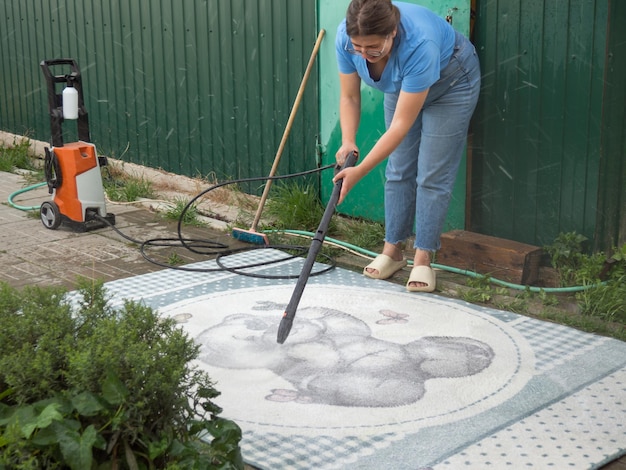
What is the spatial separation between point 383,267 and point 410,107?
40.6 inches

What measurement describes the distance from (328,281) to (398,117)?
3.51 ft

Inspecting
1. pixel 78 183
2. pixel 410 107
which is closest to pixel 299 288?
pixel 410 107

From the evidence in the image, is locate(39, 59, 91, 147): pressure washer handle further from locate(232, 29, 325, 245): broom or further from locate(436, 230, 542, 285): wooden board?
locate(436, 230, 542, 285): wooden board

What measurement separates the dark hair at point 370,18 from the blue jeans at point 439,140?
0.65 metres

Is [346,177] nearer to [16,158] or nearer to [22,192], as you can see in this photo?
[22,192]

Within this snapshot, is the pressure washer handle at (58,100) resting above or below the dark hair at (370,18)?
below

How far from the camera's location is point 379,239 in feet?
17.7

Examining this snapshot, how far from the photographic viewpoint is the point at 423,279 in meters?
4.49

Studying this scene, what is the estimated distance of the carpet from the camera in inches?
111

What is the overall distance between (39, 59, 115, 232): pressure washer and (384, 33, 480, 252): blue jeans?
2052 mm

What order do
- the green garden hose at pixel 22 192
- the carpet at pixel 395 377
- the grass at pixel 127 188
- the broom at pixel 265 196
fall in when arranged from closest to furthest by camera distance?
the carpet at pixel 395 377, the broom at pixel 265 196, the green garden hose at pixel 22 192, the grass at pixel 127 188

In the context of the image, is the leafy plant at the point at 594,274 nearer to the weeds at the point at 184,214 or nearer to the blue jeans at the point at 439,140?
the blue jeans at the point at 439,140

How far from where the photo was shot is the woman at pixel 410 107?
12.8ft

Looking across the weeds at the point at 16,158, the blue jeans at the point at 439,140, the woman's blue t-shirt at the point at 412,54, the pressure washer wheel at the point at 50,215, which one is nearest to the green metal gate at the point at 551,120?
the blue jeans at the point at 439,140
